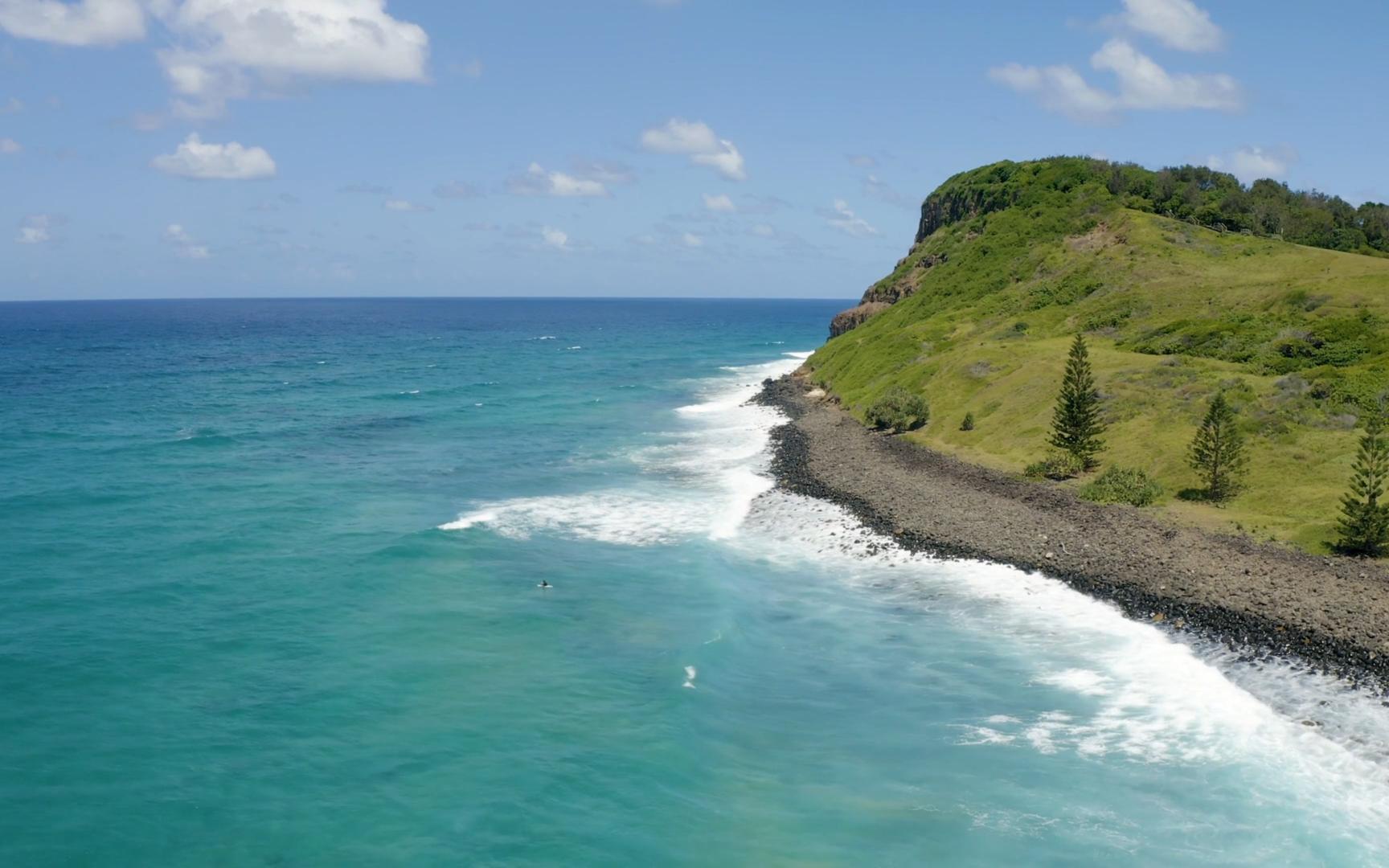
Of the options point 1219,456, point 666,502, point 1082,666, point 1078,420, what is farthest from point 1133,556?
point 666,502

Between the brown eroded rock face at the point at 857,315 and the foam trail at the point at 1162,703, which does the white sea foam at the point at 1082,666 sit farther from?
the brown eroded rock face at the point at 857,315

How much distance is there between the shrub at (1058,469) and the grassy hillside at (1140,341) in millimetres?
1934

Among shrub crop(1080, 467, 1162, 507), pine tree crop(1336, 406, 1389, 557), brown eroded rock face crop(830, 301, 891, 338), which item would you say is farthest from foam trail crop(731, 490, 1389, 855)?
brown eroded rock face crop(830, 301, 891, 338)

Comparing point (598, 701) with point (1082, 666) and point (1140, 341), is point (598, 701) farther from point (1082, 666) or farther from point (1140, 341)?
point (1140, 341)

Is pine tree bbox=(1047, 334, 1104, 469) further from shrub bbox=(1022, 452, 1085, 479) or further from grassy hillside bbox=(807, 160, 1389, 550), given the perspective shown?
grassy hillside bbox=(807, 160, 1389, 550)

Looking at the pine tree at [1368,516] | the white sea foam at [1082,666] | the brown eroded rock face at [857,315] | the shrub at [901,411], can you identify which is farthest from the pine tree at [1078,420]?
the brown eroded rock face at [857,315]

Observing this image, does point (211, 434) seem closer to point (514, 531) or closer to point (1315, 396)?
point (514, 531)

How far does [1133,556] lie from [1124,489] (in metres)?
7.33

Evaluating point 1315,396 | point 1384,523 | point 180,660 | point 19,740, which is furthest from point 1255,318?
point 19,740

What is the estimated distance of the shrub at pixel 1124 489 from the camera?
136 feet

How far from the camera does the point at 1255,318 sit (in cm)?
5956

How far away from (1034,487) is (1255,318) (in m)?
25.6

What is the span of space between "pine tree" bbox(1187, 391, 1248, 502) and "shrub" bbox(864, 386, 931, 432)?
21542 millimetres

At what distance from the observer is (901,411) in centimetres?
6256
